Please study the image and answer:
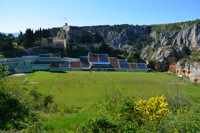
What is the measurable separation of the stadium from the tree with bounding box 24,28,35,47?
8209 millimetres

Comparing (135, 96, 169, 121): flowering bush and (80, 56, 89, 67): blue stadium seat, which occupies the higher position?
(135, 96, 169, 121): flowering bush

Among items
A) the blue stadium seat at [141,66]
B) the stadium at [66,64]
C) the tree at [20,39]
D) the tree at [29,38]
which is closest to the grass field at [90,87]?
the stadium at [66,64]

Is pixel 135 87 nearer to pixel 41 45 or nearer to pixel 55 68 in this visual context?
pixel 55 68

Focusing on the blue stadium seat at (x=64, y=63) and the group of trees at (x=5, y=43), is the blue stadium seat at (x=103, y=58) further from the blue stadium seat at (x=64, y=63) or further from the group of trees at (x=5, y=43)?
the group of trees at (x=5, y=43)

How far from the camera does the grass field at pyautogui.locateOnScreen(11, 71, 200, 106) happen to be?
45.2 m

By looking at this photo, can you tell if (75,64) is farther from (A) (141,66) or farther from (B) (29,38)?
(B) (29,38)

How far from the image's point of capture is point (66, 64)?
7700 cm

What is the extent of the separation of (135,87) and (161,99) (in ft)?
131

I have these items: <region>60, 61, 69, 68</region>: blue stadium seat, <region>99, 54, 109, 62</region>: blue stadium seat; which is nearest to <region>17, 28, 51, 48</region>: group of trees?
<region>60, 61, 69, 68</region>: blue stadium seat

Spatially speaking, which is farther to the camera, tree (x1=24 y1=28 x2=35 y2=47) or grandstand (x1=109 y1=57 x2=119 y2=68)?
tree (x1=24 y1=28 x2=35 y2=47)

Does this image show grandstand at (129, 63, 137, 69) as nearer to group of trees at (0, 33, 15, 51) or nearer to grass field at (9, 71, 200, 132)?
grass field at (9, 71, 200, 132)

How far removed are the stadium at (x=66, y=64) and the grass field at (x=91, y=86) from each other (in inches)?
334

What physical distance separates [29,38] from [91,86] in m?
42.5

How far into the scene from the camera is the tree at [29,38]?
8988 cm
